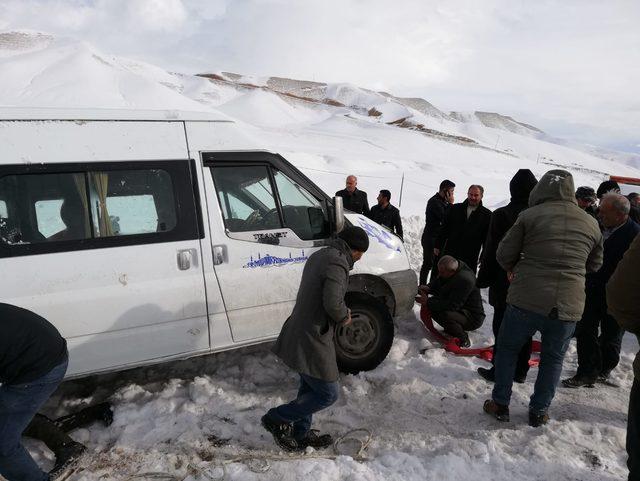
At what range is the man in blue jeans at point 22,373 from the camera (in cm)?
231

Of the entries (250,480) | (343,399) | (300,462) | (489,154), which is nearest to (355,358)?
(343,399)

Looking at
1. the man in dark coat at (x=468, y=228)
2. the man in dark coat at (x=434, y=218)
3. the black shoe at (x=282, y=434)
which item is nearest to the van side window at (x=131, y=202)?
the black shoe at (x=282, y=434)

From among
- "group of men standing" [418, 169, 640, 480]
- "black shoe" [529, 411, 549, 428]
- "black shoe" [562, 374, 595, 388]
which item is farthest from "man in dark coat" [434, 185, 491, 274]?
"black shoe" [529, 411, 549, 428]

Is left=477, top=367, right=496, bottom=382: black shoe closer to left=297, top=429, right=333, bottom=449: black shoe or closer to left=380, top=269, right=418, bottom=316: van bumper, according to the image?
left=380, top=269, right=418, bottom=316: van bumper

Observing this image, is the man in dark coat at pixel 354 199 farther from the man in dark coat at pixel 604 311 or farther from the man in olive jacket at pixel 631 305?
the man in olive jacket at pixel 631 305

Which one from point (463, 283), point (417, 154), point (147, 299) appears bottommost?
point (463, 283)

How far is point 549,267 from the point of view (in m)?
3.08

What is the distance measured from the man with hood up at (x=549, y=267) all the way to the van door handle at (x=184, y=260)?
2346 mm

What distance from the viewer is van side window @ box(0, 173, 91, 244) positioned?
2.98m

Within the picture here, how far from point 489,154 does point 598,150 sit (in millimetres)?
77729

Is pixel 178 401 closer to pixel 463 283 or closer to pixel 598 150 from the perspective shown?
pixel 463 283

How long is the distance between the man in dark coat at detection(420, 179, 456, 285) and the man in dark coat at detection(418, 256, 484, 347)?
3.70 feet

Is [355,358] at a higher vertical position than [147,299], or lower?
lower

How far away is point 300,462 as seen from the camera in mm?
2939
